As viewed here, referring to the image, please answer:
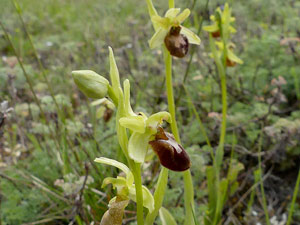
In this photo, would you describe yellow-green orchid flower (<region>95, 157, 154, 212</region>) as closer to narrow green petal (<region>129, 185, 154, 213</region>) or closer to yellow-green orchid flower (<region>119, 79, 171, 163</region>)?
narrow green petal (<region>129, 185, 154, 213</region>)

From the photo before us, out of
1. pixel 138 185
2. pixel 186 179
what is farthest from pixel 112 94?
pixel 186 179

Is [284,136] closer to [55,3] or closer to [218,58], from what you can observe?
[218,58]

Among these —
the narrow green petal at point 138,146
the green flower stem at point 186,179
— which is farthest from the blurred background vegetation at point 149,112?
the narrow green petal at point 138,146

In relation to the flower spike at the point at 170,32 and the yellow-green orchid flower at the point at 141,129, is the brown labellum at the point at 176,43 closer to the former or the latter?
the flower spike at the point at 170,32

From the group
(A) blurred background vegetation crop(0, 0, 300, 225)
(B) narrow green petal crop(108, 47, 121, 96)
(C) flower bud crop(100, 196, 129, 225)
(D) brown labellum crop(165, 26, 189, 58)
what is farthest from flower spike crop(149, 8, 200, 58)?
(C) flower bud crop(100, 196, 129, 225)

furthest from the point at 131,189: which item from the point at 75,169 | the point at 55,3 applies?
the point at 55,3
